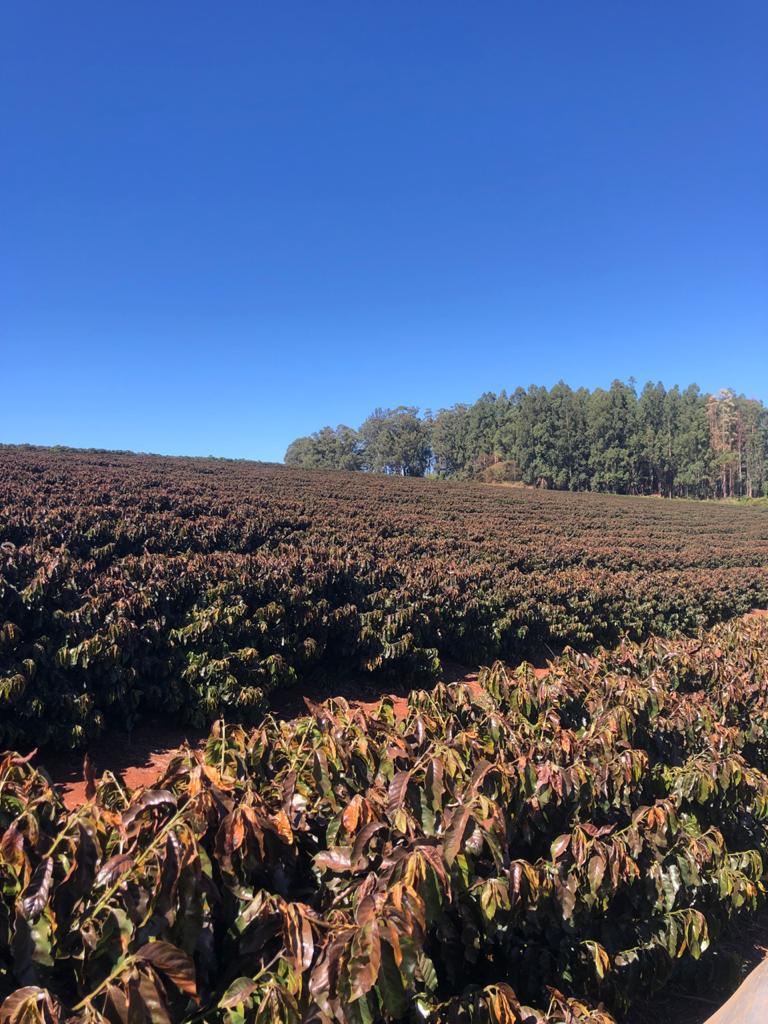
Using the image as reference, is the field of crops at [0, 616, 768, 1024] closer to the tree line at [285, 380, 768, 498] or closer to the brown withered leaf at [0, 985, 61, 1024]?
the brown withered leaf at [0, 985, 61, 1024]

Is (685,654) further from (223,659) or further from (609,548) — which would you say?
(609,548)

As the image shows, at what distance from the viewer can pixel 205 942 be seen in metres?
1.58

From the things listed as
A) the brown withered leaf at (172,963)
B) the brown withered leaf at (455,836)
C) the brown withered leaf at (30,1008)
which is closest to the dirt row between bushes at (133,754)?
the brown withered leaf at (455,836)

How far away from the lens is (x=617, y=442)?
243 feet

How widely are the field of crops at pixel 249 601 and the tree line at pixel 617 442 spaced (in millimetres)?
59532

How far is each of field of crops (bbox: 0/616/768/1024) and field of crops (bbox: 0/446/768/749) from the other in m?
3.71

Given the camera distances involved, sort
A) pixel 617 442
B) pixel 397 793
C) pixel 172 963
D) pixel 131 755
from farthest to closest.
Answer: pixel 617 442 < pixel 131 755 < pixel 397 793 < pixel 172 963

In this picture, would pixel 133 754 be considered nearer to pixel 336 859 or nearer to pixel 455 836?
pixel 336 859

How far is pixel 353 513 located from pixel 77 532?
10207 mm

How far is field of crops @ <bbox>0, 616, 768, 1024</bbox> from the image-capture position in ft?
4.73

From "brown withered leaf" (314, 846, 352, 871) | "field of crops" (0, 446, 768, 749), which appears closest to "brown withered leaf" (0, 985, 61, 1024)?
"brown withered leaf" (314, 846, 352, 871)

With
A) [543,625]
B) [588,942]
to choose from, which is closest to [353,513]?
[543,625]

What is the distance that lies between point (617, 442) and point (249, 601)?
7410cm

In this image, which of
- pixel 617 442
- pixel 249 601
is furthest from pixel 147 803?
pixel 617 442
